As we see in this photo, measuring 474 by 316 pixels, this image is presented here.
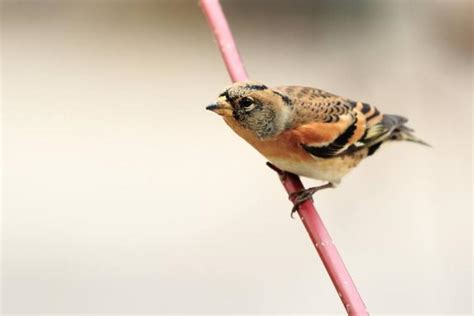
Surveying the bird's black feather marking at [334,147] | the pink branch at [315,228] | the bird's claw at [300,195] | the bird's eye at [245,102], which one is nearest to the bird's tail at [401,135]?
the bird's black feather marking at [334,147]

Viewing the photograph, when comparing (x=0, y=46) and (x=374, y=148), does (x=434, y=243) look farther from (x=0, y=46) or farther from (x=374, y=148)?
(x=0, y=46)

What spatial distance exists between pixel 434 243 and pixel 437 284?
367mm

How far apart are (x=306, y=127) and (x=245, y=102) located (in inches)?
13.8

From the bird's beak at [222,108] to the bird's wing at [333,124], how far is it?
0.33 m

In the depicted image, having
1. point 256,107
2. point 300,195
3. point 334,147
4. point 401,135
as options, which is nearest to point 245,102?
point 256,107

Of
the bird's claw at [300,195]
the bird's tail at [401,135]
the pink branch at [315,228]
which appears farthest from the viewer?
the bird's tail at [401,135]

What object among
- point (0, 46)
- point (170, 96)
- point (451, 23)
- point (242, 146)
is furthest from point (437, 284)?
point (0, 46)

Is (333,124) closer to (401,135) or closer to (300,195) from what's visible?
(401,135)

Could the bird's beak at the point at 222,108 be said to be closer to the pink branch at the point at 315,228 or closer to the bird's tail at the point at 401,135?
the pink branch at the point at 315,228

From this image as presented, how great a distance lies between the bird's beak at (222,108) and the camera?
1963mm

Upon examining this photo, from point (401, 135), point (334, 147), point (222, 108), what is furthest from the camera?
point (401, 135)

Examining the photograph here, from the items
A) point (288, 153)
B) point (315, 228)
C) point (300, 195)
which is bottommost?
point (315, 228)

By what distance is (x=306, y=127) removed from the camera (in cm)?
234

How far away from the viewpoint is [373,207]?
5.05 metres
